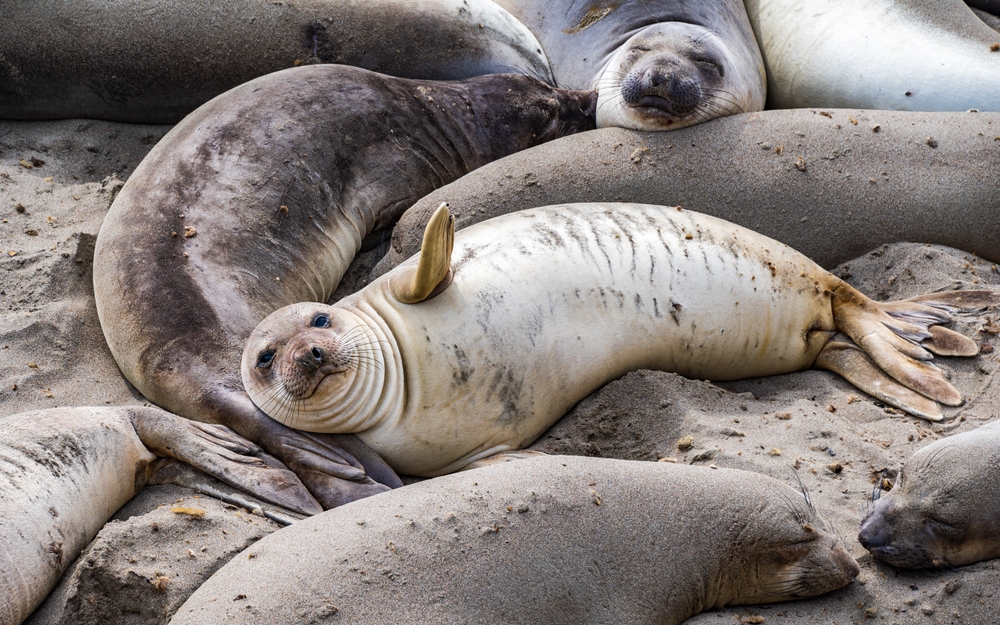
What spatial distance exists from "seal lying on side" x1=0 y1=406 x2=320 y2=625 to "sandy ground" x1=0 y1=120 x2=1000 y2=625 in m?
0.08

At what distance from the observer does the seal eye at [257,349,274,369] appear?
306 centimetres

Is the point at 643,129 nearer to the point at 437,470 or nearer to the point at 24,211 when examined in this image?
the point at 437,470

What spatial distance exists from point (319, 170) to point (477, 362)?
1.27 m

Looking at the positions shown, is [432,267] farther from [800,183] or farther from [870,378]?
[800,183]

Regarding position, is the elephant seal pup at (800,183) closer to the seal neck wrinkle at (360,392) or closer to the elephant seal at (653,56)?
the elephant seal at (653,56)

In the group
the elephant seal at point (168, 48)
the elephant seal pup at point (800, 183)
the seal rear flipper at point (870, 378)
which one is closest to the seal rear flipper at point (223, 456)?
the elephant seal pup at point (800, 183)

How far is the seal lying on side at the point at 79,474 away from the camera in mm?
2496

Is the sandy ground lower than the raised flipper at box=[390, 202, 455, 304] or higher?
lower

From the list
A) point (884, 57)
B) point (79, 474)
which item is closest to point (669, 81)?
point (884, 57)

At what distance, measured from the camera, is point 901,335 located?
3422 millimetres

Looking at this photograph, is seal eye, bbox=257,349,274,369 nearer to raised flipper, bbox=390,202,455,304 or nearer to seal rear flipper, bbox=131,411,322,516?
seal rear flipper, bbox=131,411,322,516

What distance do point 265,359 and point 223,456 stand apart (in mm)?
305

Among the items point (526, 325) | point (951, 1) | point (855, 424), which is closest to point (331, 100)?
point (526, 325)

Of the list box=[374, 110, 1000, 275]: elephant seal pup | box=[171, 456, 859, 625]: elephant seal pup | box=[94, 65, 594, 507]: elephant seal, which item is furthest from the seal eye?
box=[374, 110, 1000, 275]: elephant seal pup
